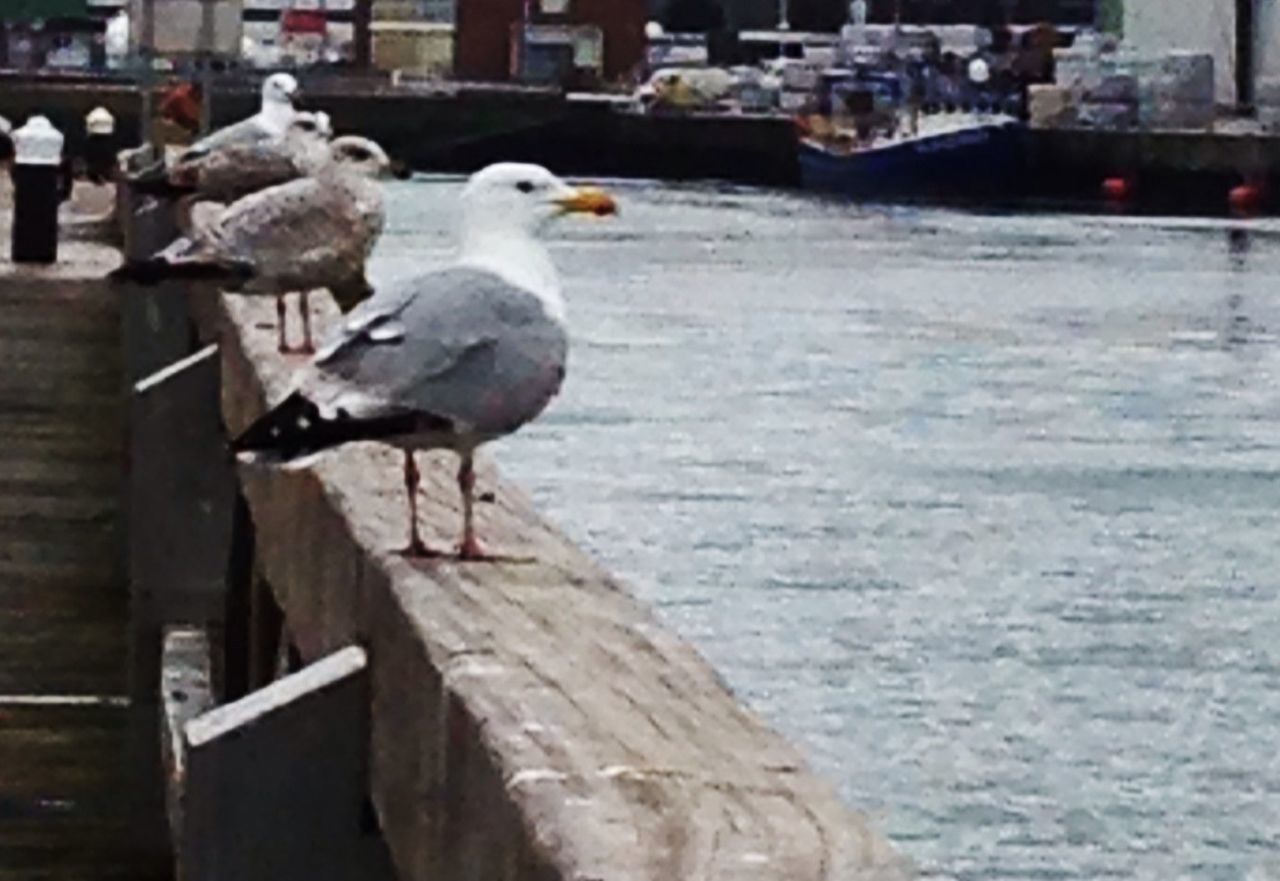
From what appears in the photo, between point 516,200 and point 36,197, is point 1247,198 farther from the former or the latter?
point 516,200

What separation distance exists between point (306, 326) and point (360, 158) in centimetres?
371

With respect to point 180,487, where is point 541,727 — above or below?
above

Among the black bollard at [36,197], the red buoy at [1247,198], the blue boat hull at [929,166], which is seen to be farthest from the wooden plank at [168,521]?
the blue boat hull at [929,166]

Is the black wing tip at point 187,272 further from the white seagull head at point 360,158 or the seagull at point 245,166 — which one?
the seagull at point 245,166

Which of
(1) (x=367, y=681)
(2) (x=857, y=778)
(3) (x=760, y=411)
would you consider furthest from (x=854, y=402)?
(1) (x=367, y=681)

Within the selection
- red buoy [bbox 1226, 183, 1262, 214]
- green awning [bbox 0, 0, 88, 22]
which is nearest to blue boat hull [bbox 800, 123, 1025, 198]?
red buoy [bbox 1226, 183, 1262, 214]

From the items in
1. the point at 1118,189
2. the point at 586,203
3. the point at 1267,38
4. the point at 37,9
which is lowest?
the point at 1118,189

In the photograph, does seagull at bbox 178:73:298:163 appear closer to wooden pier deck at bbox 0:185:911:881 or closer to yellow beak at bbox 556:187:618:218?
wooden pier deck at bbox 0:185:911:881

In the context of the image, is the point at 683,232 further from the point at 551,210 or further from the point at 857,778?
the point at 551,210

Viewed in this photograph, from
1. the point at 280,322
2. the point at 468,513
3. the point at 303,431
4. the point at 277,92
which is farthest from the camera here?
the point at 277,92

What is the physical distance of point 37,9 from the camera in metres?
30.1

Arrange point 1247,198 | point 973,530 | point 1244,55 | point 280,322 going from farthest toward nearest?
point 1244,55
point 1247,198
point 973,530
point 280,322

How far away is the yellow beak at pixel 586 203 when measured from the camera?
7.07 m

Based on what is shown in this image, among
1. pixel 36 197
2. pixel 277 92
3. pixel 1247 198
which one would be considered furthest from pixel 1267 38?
pixel 36 197
